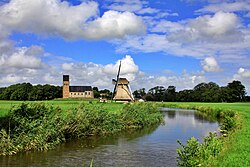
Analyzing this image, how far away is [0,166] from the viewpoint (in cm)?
1375

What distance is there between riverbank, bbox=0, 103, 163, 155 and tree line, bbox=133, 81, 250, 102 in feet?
285

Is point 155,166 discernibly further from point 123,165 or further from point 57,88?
point 57,88

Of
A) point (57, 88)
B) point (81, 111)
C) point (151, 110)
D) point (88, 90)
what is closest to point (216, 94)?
point (88, 90)

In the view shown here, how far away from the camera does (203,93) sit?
117438 millimetres

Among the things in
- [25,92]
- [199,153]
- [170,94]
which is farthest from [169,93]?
[199,153]

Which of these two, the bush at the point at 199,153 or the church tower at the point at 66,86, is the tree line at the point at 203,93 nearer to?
the church tower at the point at 66,86

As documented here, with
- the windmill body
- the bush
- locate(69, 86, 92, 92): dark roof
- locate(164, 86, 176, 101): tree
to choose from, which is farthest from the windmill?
locate(164, 86, 176, 101): tree

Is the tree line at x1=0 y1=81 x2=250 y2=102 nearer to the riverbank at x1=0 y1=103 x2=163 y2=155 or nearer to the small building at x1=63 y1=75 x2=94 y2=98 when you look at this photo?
the small building at x1=63 y1=75 x2=94 y2=98

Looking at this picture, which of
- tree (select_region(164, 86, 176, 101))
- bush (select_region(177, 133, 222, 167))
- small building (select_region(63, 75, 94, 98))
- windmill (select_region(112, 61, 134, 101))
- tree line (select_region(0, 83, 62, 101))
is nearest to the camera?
bush (select_region(177, 133, 222, 167))

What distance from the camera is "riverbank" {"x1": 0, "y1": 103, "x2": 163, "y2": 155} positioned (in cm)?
1691

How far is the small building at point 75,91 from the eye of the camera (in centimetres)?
11519

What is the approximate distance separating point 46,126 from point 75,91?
329 ft

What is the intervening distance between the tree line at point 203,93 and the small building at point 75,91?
28.0 m

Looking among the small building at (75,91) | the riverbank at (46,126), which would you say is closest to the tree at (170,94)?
the small building at (75,91)
